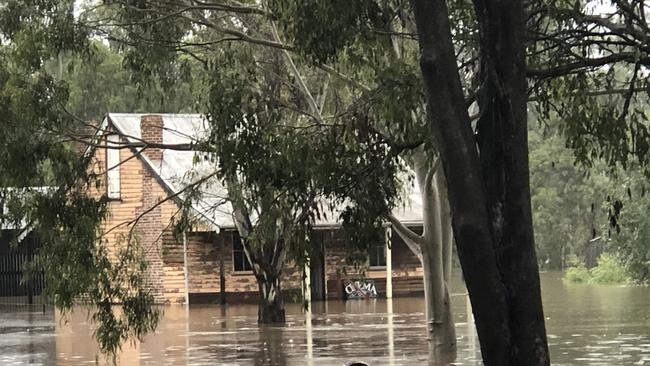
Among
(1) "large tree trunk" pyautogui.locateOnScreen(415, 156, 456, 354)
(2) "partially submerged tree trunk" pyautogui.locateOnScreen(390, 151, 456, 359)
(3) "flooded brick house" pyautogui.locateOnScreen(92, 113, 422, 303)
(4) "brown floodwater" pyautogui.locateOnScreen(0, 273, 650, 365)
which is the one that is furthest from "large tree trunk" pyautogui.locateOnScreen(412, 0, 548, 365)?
(3) "flooded brick house" pyautogui.locateOnScreen(92, 113, 422, 303)

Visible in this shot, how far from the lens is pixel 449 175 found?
8.70m

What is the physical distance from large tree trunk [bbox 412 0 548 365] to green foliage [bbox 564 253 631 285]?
42.5 meters

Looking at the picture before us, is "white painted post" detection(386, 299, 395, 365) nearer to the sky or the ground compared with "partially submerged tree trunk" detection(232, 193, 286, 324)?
nearer to the ground

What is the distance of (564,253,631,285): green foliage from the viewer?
5250 cm

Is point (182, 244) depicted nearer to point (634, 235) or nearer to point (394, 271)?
point (394, 271)

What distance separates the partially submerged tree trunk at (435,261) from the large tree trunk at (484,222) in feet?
39.9

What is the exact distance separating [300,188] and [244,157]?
1.22m

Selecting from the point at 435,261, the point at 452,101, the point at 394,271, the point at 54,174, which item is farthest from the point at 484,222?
the point at 394,271

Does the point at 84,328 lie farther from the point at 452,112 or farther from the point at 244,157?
the point at 452,112

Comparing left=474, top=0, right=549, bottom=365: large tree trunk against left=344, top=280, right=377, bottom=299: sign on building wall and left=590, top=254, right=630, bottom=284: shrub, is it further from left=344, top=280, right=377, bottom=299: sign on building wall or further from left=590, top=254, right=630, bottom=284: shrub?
left=590, top=254, right=630, bottom=284: shrub

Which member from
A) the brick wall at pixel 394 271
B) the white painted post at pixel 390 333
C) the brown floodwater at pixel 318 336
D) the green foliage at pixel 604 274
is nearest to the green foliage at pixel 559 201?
the green foliage at pixel 604 274

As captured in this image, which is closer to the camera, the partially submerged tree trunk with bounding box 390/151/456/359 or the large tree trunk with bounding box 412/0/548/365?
the large tree trunk with bounding box 412/0/548/365

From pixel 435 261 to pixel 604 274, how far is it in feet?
112

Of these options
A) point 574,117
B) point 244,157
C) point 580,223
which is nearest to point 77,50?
point 244,157
